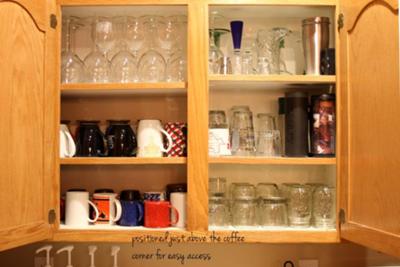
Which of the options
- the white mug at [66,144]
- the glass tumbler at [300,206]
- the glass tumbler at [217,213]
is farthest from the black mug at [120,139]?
the glass tumbler at [300,206]

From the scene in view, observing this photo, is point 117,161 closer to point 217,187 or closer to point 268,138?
point 217,187

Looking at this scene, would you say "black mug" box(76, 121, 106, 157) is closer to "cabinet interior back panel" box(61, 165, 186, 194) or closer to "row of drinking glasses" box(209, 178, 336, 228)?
"cabinet interior back panel" box(61, 165, 186, 194)

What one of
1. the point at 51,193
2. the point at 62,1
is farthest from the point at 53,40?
the point at 51,193

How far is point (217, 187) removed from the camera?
176 cm

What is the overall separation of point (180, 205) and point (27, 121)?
1.95 ft

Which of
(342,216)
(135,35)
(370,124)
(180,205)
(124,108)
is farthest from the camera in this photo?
(124,108)

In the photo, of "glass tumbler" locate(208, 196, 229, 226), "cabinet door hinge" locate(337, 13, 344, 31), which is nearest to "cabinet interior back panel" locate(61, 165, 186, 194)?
"glass tumbler" locate(208, 196, 229, 226)

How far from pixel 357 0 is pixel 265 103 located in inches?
21.8

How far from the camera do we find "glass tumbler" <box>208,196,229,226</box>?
1676 millimetres

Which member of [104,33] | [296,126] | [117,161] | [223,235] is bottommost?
[223,235]

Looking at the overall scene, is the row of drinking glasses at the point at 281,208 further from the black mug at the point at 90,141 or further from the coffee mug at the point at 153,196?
the black mug at the point at 90,141

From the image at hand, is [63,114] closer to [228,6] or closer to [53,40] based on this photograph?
[53,40]

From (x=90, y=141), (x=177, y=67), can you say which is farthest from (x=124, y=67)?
(x=90, y=141)

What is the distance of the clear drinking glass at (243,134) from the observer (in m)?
1.73
